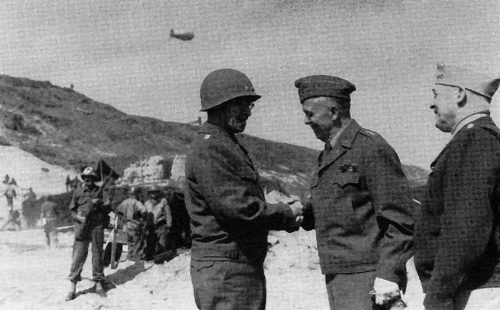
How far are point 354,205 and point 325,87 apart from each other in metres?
0.70

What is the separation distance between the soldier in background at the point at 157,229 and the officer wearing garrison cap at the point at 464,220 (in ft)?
31.7

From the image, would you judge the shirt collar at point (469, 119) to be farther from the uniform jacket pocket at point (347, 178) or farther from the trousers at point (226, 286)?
the trousers at point (226, 286)

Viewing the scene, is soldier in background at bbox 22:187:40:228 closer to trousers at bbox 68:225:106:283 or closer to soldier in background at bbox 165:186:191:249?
soldier in background at bbox 165:186:191:249

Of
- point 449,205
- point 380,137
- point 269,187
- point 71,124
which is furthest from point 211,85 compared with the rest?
point 71,124

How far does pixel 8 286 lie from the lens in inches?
411

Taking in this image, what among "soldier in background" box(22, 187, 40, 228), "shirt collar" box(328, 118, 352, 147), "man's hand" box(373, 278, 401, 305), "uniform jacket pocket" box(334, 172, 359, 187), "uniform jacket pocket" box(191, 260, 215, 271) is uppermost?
"shirt collar" box(328, 118, 352, 147)

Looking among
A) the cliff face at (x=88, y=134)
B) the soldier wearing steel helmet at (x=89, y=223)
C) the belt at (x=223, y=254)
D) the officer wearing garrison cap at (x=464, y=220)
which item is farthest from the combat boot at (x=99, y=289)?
the cliff face at (x=88, y=134)

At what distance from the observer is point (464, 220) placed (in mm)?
2725

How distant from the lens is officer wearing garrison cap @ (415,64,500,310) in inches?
106

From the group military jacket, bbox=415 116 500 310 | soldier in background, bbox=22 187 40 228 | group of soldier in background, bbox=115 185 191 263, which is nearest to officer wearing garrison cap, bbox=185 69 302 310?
military jacket, bbox=415 116 500 310

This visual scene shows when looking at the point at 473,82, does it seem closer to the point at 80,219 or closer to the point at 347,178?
the point at 347,178

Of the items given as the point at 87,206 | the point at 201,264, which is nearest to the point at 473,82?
the point at 201,264

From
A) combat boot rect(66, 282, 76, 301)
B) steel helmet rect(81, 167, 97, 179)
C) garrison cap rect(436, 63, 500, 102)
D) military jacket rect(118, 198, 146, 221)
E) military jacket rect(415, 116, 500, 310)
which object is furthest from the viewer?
military jacket rect(118, 198, 146, 221)

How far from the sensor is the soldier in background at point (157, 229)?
40.6 ft
